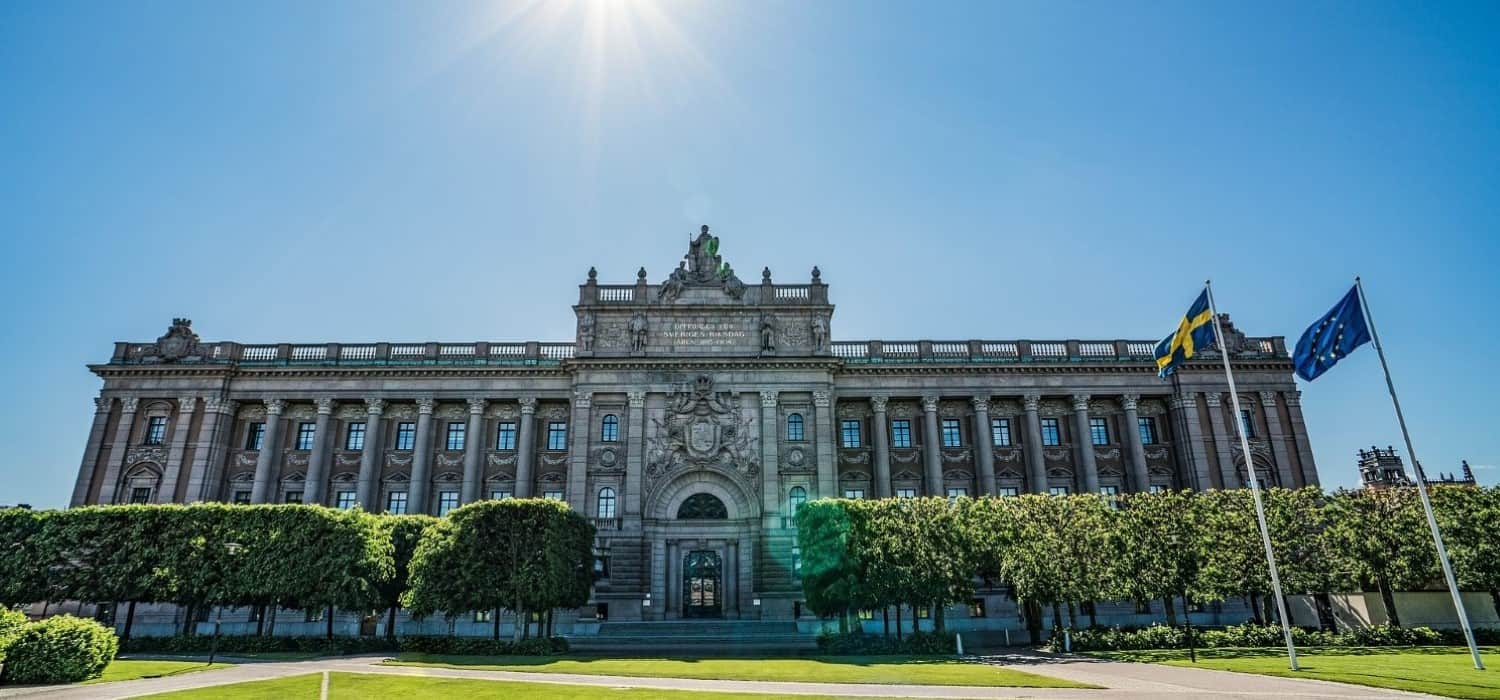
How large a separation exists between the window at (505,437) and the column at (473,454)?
1.15 m

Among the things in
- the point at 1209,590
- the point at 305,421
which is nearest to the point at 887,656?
the point at 1209,590

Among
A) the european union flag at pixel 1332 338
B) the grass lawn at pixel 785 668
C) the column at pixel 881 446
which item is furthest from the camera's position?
the column at pixel 881 446

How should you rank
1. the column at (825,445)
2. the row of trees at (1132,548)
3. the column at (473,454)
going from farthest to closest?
the column at (473,454)
the column at (825,445)
the row of trees at (1132,548)

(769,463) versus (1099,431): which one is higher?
(1099,431)

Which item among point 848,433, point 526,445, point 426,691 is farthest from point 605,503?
point 426,691

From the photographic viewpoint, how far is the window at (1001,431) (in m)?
58.5

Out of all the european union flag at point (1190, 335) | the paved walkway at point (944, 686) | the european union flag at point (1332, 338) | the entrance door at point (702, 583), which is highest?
the european union flag at point (1190, 335)

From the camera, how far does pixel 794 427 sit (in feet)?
182

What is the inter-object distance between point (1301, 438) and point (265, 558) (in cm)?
6590

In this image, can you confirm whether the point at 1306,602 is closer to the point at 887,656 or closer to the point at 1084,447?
the point at 1084,447

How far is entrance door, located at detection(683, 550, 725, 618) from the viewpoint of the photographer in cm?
5231

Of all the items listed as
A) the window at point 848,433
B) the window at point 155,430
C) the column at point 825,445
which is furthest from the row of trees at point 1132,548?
the window at point 155,430

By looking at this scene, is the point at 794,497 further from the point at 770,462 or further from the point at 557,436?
the point at 557,436

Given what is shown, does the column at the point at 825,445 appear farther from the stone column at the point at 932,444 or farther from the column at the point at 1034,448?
the column at the point at 1034,448
